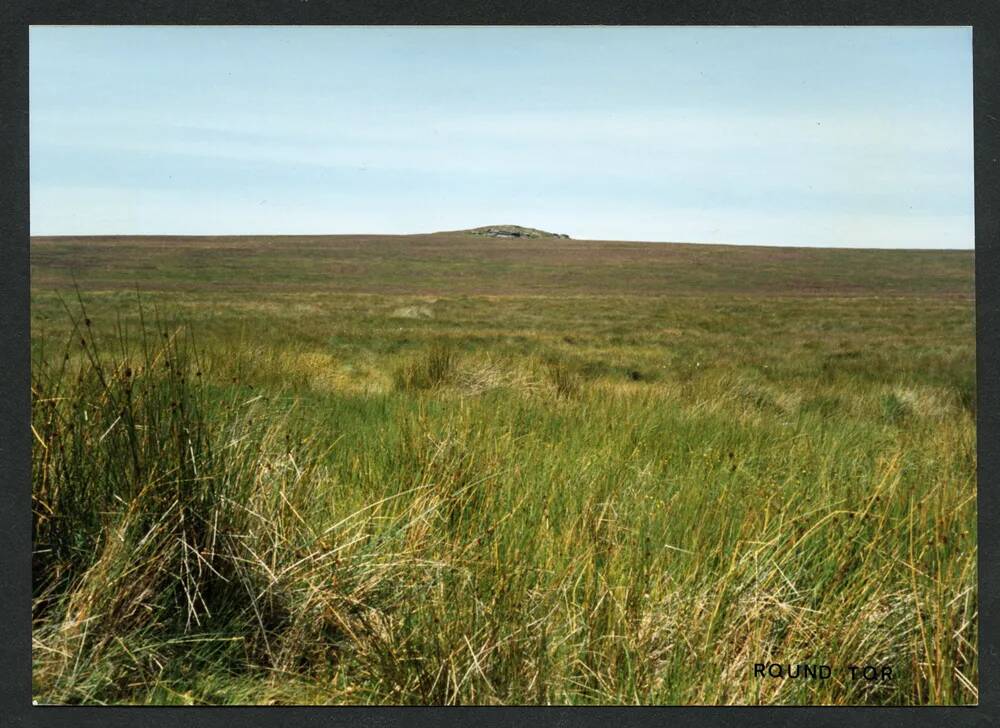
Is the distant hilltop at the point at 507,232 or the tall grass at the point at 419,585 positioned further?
the distant hilltop at the point at 507,232

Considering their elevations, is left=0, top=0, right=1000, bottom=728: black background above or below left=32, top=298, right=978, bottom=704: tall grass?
above

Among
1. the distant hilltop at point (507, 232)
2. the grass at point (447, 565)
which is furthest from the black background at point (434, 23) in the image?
the distant hilltop at point (507, 232)

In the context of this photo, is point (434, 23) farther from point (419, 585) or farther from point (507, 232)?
point (507, 232)

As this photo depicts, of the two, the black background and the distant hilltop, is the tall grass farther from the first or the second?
the distant hilltop

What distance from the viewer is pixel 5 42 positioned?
268cm

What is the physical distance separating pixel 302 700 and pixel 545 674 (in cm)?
72

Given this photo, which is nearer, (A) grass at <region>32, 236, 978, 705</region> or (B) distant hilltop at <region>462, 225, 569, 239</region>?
(A) grass at <region>32, 236, 978, 705</region>

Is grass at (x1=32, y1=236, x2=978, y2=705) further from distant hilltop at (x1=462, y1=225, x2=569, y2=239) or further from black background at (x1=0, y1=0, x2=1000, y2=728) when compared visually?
distant hilltop at (x1=462, y1=225, x2=569, y2=239)

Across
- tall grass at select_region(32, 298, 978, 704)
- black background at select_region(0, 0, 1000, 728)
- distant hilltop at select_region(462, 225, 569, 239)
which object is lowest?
tall grass at select_region(32, 298, 978, 704)

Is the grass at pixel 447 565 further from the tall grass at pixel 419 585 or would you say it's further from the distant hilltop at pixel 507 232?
the distant hilltop at pixel 507 232

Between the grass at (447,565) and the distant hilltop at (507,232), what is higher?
the distant hilltop at (507,232)

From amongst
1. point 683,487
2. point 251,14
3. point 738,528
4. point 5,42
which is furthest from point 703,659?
point 5,42

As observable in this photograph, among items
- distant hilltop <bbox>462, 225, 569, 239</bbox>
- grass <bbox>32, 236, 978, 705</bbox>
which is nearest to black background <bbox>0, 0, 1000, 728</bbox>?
grass <bbox>32, 236, 978, 705</bbox>

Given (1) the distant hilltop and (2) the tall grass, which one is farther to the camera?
(1) the distant hilltop
